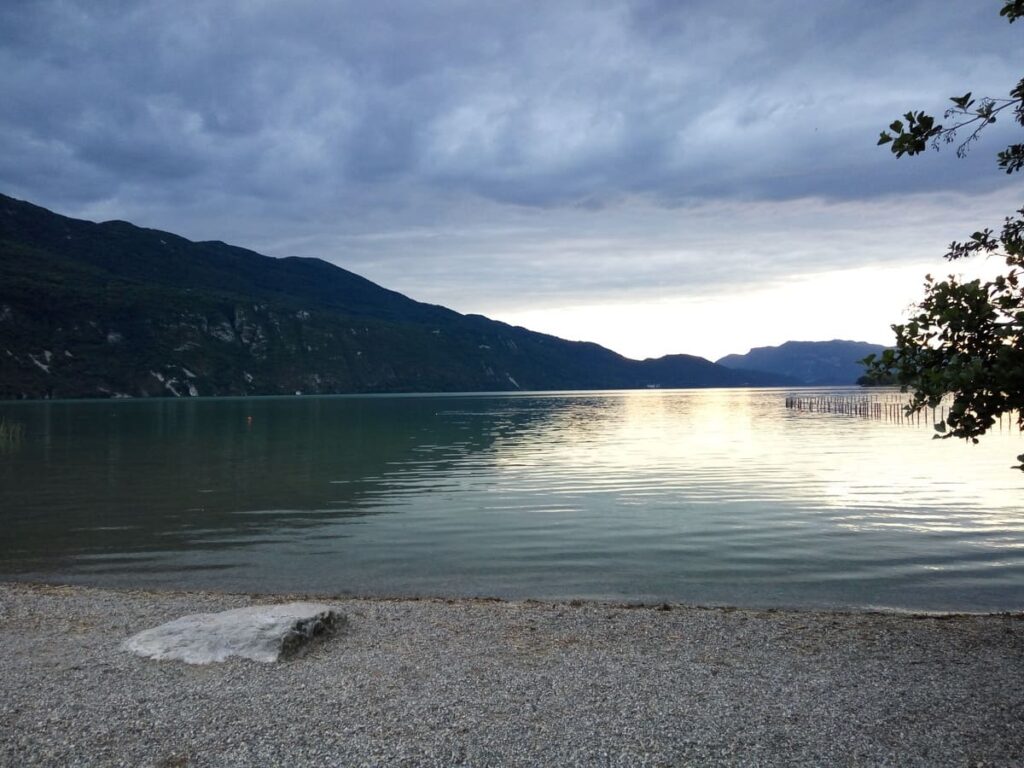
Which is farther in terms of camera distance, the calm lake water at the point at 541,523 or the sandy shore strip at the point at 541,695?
the calm lake water at the point at 541,523

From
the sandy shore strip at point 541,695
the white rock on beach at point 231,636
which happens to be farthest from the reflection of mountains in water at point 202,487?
the sandy shore strip at point 541,695

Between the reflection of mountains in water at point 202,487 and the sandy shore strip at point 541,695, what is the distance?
1166cm

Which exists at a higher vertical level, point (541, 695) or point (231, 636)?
point (231, 636)

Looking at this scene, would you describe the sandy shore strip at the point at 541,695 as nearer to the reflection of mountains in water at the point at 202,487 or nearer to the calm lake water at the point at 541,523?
the calm lake water at the point at 541,523

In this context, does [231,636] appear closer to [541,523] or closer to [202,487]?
[541,523]

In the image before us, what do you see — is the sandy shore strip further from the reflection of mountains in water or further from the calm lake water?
the reflection of mountains in water

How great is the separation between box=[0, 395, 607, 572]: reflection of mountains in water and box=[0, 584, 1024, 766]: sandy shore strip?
11.7 metres

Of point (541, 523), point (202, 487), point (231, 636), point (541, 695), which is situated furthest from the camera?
point (202, 487)

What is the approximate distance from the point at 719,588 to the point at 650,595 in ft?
6.20

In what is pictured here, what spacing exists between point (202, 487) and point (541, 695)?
34.5m

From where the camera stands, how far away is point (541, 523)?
90.9 ft

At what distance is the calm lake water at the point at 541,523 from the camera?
19438mm

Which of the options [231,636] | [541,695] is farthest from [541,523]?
[541,695]

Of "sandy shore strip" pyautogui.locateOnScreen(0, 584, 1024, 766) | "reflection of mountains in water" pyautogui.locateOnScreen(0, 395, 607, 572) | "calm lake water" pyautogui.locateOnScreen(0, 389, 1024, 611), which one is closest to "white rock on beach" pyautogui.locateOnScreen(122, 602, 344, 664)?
"sandy shore strip" pyautogui.locateOnScreen(0, 584, 1024, 766)
